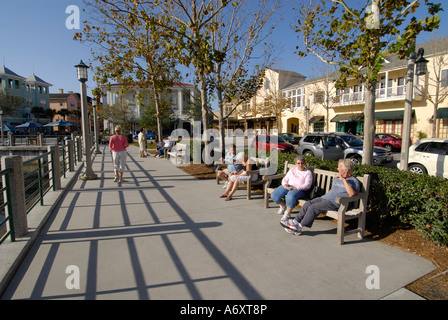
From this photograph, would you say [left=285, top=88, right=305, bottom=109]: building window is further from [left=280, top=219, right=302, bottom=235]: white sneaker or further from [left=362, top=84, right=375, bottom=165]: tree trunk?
[left=280, top=219, right=302, bottom=235]: white sneaker

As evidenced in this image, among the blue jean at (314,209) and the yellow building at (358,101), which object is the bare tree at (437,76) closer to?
the yellow building at (358,101)

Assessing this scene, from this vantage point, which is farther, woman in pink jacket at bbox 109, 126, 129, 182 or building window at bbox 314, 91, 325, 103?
building window at bbox 314, 91, 325, 103

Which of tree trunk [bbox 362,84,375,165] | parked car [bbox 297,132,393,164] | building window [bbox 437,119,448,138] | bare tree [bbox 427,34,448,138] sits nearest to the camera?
tree trunk [bbox 362,84,375,165]

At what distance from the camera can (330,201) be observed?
14.0ft

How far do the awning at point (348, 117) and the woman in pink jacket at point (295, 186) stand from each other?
89.6 ft

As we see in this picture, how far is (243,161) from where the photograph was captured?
6492 millimetres

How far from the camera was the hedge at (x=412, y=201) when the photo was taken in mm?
3691

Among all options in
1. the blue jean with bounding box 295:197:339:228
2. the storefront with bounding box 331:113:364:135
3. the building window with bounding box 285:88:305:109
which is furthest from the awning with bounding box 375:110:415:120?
the blue jean with bounding box 295:197:339:228

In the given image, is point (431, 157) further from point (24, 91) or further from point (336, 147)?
point (24, 91)

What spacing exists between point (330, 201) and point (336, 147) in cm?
1018

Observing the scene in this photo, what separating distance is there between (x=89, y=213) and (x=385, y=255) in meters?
5.16

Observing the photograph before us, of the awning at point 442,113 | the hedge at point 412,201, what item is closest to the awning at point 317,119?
the awning at point 442,113

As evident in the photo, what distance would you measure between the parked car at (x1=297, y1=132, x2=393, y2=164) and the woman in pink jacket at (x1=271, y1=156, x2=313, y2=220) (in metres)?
8.66

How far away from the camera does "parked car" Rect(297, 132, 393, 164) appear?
40.7 ft
